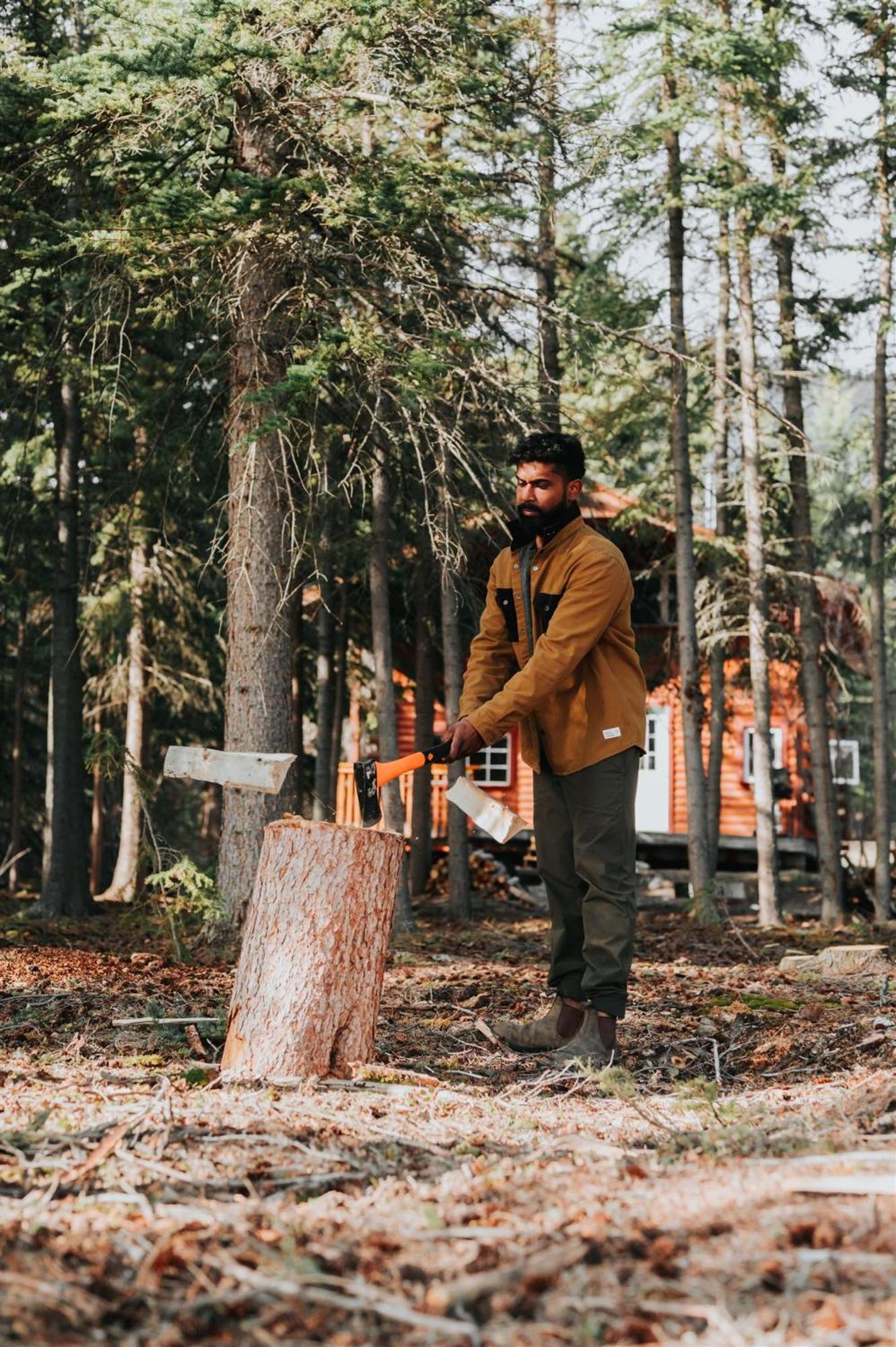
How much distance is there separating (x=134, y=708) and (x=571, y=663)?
496 inches

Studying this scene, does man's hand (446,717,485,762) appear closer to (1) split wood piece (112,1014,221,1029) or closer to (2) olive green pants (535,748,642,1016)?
(2) olive green pants (535,748,642,1016)

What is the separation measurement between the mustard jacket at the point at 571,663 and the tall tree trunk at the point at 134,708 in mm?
10815

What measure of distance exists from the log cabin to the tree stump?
54.4ft

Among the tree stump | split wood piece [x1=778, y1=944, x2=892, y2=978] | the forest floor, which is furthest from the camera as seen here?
split wood piece [x1=778, y1=944, x2=892, y2=978]

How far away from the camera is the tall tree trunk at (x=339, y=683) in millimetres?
16938

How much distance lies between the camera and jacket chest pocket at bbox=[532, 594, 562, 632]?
5473 mm


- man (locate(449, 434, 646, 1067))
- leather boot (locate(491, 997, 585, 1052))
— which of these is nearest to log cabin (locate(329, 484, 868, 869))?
leather boot (locate(491, 997, 585, 1052))

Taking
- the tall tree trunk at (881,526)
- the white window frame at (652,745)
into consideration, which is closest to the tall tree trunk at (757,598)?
the tall tree trunk at (881,526)

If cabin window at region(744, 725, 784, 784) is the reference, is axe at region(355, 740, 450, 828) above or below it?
below

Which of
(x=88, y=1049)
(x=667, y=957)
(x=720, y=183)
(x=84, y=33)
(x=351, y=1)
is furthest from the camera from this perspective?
(x=720, y=183)

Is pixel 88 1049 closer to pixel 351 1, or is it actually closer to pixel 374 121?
pixel 351 1

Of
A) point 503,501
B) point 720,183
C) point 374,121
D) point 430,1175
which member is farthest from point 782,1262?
point 720,183

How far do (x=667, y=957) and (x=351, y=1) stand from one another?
25.8 ft

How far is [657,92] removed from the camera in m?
14.9
